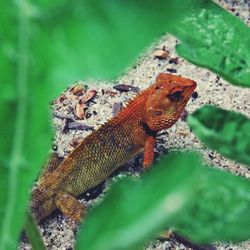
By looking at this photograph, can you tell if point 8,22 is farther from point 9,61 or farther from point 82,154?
point 82,154

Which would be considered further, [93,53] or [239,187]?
[239,187]

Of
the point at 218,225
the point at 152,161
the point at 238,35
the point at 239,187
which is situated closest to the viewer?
the point at 218,225

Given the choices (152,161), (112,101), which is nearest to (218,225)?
(152,161)

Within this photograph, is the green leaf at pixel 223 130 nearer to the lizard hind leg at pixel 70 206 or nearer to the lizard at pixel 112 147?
the lizard hind leg at pixel 70 206

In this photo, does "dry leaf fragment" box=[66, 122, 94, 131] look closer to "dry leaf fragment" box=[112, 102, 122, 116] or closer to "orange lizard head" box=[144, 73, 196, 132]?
"dry leaf fragment" box=[112, 102, 122, 116]

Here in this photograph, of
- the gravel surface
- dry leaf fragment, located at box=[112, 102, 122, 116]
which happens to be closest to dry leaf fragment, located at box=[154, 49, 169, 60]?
the gravel surface

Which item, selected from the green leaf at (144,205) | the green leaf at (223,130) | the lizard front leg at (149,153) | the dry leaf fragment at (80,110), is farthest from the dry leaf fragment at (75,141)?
the green leaf at (144,205)

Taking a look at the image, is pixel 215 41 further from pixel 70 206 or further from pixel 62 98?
pixel 62 98
